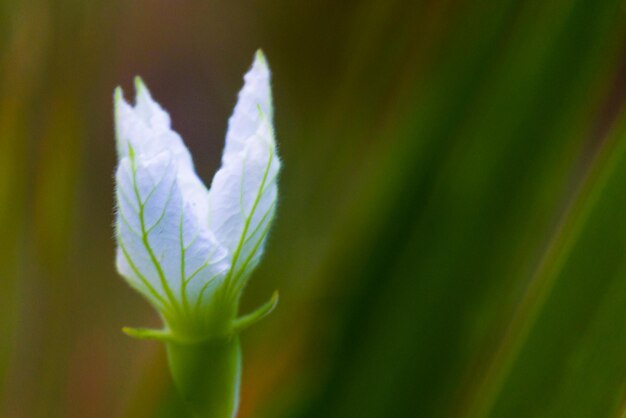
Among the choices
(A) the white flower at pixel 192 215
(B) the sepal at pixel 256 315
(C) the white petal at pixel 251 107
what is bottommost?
(B) the sepal at pixel 256 315

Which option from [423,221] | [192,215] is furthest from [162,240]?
[423,221]

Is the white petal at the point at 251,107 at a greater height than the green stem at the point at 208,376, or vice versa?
the white petal at the point at 251,107

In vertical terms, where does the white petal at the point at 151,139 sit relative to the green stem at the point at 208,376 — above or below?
above

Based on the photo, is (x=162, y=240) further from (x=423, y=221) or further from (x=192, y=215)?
(x=423, y=221)

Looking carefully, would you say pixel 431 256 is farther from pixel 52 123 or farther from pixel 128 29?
pixel 128 29

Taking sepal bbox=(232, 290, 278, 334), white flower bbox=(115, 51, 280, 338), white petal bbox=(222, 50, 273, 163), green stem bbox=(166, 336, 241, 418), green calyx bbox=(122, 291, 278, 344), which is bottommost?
green stem bbox=(166, 336, 241, 418)
